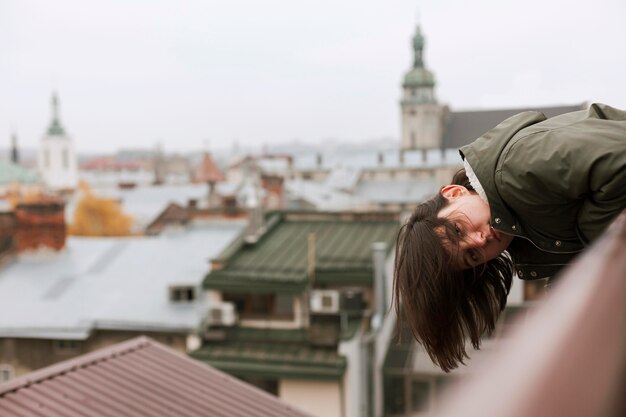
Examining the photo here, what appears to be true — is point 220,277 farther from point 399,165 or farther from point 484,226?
point 399,165

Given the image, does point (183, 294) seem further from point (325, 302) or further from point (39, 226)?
point (39, 226)

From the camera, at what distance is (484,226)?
1.90 metres

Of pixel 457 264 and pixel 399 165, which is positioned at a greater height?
pixel 457 264

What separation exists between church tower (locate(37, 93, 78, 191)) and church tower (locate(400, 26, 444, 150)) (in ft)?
115

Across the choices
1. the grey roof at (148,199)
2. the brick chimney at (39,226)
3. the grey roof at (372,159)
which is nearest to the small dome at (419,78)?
the grey roof at (372,159)

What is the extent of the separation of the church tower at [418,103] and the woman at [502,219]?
192ft

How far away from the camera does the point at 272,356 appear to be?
10.9 meters

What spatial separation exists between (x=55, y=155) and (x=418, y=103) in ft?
128

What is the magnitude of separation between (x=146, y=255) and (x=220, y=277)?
327cm

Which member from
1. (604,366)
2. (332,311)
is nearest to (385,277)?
(332,311)

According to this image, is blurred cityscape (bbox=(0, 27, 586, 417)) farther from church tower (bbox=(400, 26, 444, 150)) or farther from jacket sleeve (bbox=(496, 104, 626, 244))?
church tower (bbox=(400, 26, 444, 150))

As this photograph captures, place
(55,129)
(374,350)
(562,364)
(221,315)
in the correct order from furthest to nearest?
(55,129) → (374,350) → (221,315) → (562,364)

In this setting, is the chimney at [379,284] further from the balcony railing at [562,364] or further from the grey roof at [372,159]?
the grey roof at [372,159]

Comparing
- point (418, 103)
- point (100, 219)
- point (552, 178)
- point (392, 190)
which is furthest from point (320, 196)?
point (552, 178)
